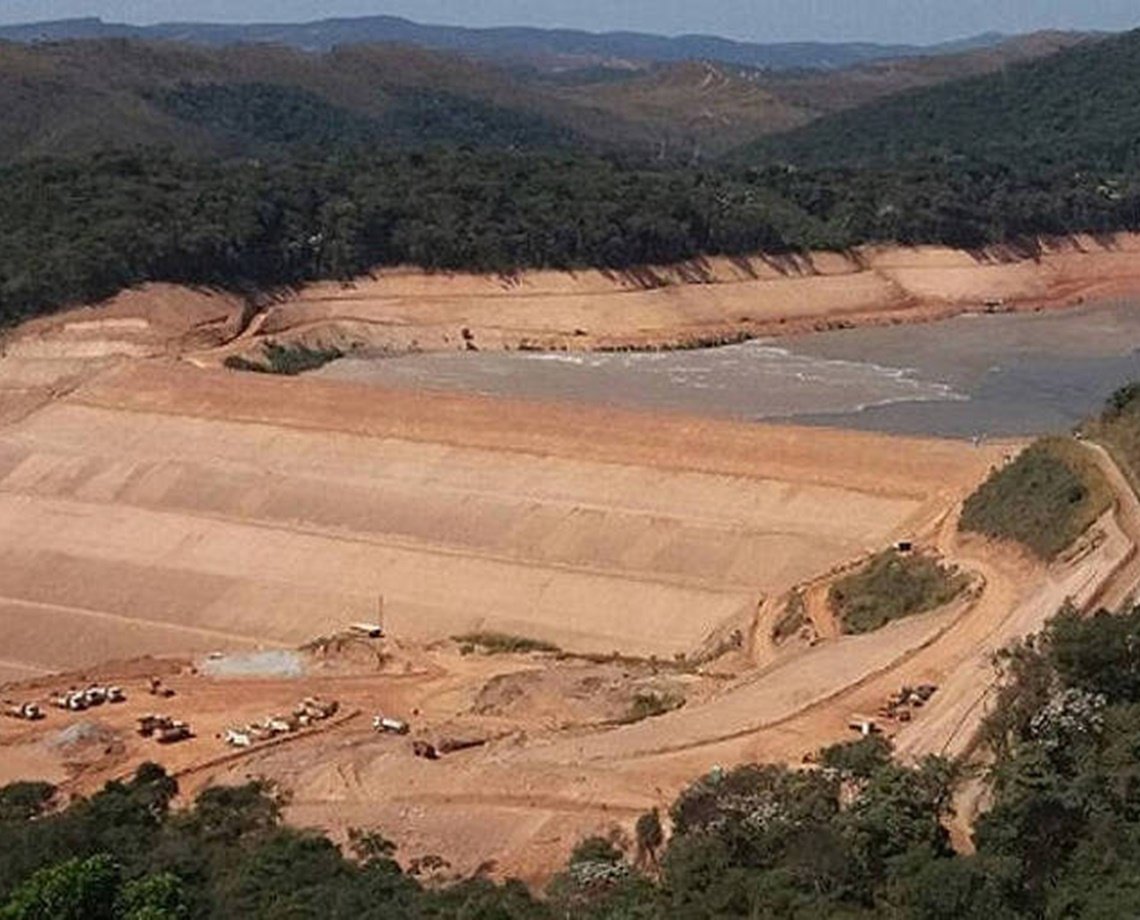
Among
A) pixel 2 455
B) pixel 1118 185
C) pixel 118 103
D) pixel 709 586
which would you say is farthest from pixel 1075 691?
pixel 118 103

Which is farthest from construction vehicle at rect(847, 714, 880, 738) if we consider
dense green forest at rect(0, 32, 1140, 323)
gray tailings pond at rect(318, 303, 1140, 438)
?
dense green forest at rect(0, 32, 1140, 323)

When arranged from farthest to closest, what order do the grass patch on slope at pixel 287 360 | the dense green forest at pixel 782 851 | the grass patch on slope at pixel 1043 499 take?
the grass patch on slope at pixel 287 360
the grass patch on slope at pixel 1043 499
the dense green forest at pixel 782 851

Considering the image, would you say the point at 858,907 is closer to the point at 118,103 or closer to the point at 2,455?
the point at 2,455

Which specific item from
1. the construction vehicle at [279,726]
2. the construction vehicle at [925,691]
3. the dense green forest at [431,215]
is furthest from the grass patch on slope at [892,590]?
the dense green forest at [431,215]

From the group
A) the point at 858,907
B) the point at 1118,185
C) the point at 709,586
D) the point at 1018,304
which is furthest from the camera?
the point at 1118,185

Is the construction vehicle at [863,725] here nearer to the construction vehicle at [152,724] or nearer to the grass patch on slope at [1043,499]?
the grass patch on slope at [1043,499]

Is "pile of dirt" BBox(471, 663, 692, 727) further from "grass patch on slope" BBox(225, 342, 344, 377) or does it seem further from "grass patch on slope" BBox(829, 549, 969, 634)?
"grass patch on slope" BBox(225, 342, 344, 377)
